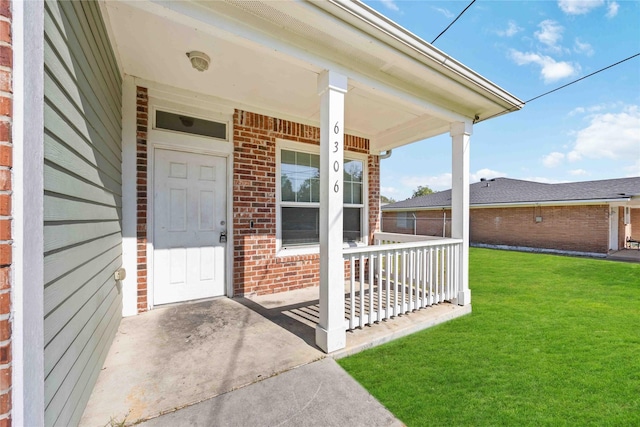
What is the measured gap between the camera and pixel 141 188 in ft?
10.4

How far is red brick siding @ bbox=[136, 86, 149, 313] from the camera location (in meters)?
3.15

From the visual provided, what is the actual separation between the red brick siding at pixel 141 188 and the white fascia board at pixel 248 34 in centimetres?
160

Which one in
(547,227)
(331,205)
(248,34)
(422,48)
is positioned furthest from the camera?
(547,227)

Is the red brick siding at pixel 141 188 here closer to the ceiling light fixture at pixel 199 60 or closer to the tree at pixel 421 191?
the ceiling light fixture at pixel 199 60

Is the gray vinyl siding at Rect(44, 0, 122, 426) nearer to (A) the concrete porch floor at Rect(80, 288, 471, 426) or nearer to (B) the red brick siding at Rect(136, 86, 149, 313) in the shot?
(A) the concrete porch floor at Rect(80, 288, 471, 426)

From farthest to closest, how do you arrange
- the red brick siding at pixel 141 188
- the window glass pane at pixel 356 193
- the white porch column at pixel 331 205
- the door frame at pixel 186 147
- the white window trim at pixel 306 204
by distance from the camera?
1. the window glass pane at pixel 356 193
2. the white window trim at pixel 306 204
3. the door frame at pixel 186 147
4. the red brick siding at pixel 141 188
5. the white porch column at pixel 331 205

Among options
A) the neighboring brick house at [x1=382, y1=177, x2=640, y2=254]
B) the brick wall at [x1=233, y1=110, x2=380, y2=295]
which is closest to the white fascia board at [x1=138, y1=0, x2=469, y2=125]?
the brick wall at [x1=233, y1=110, x2=380, y2=295]

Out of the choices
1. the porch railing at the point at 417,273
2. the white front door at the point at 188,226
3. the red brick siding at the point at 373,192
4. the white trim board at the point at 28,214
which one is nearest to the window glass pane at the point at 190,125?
the white front door at the point at 188,226

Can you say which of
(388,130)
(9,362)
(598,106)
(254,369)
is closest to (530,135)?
(598,106)

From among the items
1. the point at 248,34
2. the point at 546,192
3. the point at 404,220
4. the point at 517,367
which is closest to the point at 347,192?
the point at 248,34

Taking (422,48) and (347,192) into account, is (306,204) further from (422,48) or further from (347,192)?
(422,48)

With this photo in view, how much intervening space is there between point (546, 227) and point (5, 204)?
1522cm

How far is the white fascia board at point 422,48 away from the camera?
212 cm

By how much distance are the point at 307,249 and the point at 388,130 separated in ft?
8.67
